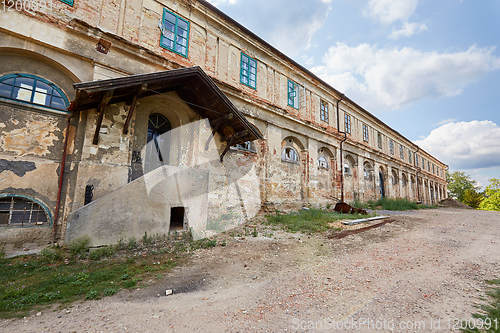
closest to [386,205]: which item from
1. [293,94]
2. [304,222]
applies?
[293,94]

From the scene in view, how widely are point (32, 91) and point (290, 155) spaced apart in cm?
1080

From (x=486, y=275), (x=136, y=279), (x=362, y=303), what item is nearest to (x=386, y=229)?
(x=486, y=275)

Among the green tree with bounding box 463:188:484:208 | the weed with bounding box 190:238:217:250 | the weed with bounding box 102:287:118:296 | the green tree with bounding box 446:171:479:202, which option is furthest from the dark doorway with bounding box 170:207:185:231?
the green tree with bounding box 446:171:479:202

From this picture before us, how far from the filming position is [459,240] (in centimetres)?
605

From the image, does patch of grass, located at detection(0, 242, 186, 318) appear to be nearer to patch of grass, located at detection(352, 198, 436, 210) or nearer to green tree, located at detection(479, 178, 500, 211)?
patch of grass, located at detection(352, 198, 436, 210)

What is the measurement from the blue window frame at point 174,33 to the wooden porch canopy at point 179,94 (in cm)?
195

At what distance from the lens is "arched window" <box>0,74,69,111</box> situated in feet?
17.7

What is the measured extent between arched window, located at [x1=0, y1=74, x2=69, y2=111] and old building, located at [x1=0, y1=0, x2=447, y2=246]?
3 cm

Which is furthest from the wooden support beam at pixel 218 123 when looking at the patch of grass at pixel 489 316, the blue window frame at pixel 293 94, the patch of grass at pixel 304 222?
the patch of grass at pixel 489 316

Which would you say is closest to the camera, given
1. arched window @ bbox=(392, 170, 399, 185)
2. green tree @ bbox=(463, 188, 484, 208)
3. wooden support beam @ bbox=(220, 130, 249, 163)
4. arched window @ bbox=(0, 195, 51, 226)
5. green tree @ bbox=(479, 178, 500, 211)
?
arched window @ bbox=(0, 195, 51, 226)

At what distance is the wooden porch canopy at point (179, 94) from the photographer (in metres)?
5.47

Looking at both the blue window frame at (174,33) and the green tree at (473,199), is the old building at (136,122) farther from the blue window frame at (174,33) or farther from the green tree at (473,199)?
the green tree at (473,199)

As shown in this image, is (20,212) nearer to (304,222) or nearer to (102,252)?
(102,252)

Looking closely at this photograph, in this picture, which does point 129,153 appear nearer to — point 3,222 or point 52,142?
point 52,142
